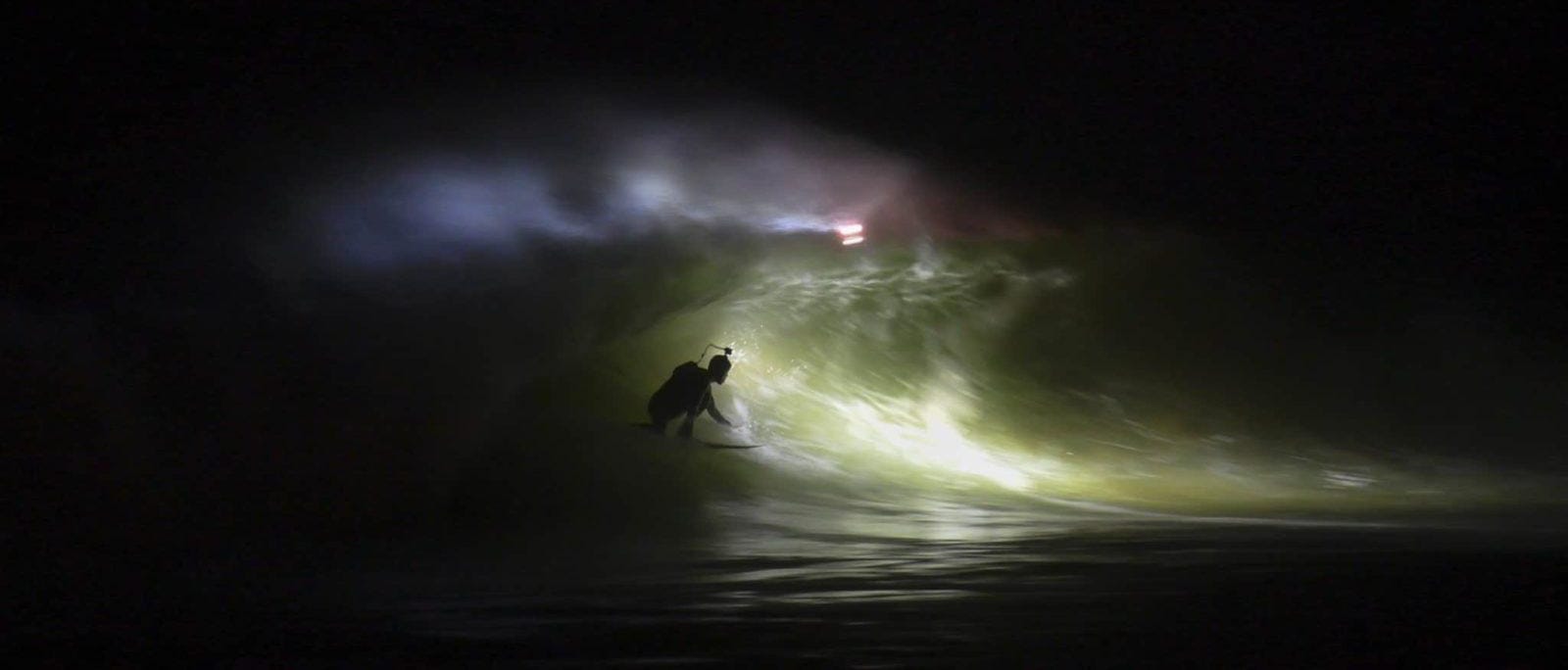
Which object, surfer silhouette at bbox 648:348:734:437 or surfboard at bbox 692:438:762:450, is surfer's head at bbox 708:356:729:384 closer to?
surfer silhouette at bbox 648:348:734:437

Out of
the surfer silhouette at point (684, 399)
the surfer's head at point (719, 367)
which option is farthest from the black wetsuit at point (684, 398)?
the surfer's head at point (719, 367)

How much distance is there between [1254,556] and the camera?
4.76m

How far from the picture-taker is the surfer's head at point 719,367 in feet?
30.3

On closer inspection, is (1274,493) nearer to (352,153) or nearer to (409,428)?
(409,428)

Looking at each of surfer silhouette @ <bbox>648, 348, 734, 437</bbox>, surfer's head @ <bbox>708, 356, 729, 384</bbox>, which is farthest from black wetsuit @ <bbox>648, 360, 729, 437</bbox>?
surfer's head @ <bbox>708, 356, 729, 384</bbox>

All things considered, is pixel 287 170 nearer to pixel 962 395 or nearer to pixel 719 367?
pixel 719 367

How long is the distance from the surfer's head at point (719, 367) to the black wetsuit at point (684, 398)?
0.51 ft

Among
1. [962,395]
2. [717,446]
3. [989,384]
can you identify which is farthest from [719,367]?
[989,384]

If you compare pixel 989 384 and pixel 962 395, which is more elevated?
pixel 989 384

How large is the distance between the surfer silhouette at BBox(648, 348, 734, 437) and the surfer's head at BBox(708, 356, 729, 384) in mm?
96

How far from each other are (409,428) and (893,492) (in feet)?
9.53

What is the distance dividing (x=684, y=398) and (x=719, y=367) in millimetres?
447

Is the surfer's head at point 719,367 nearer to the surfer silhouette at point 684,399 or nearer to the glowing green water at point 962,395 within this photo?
the surfer silhouette at point 684,399

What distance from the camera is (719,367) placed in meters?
9.28
